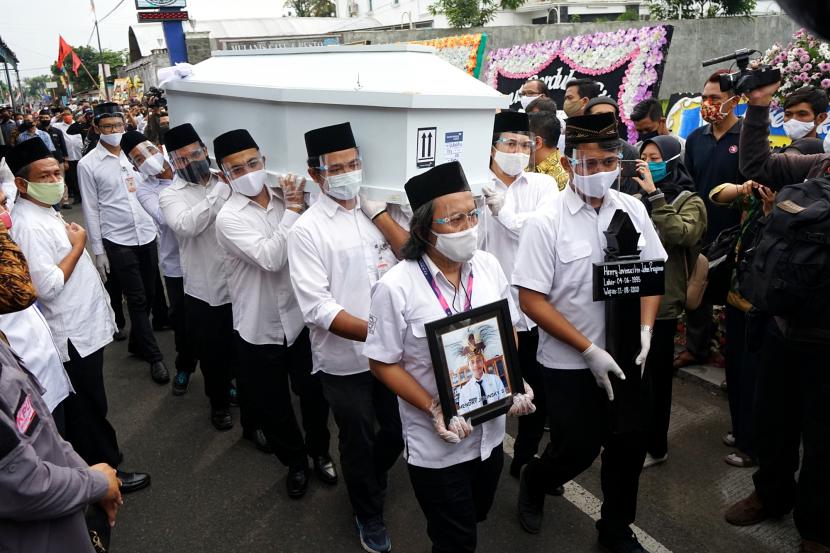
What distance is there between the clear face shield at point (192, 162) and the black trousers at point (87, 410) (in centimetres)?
124

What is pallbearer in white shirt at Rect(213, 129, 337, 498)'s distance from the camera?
323cm

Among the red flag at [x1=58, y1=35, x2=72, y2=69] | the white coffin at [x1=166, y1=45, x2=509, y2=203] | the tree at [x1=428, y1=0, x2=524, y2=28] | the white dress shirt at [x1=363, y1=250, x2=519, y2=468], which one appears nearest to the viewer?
the white dress shirt at [x1=363, y1=250, x2=519, y2=468]

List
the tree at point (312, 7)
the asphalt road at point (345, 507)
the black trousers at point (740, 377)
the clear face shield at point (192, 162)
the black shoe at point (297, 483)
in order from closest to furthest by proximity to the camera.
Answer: the asphalt road at point (345, 507) → the black trousers at point (740, 377) → the black shoe at point (297, 483) → the clear face shield at point (192, 162) → the tree at point (312, 7)

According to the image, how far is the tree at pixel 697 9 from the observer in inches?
925

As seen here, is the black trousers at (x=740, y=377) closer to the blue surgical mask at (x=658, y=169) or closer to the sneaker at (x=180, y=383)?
the blue surgical mask at (x=658, y=169)

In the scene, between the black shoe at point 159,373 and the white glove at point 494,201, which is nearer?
the white glove at point 494,201

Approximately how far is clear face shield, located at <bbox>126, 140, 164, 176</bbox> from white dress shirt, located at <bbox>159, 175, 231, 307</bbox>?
83cm

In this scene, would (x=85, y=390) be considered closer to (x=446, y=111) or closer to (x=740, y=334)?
(x=446, y=111)

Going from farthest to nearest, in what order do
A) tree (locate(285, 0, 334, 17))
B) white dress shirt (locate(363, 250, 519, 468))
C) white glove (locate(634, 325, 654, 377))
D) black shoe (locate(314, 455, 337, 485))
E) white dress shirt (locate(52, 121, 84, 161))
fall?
tree (locate(285, 0, 334, 17))
white dress shirt (locate(52, 121, 84, 161))
black shoe (locate(314, 455, 337, 485))
white glove (locate(634, 325, 654, 377))
white dress shirt (locate(363, 250, 519, 468))

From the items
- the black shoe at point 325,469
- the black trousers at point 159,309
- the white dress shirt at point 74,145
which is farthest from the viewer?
the white dress shirt at point 74,145

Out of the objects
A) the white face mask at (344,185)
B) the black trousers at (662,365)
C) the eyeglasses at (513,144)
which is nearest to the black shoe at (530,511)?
the black trousers at (662,365)

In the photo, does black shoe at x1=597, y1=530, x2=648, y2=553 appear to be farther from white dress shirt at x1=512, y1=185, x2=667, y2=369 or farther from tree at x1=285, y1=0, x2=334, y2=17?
tree at x1=285, y1=0, x2=334, y2=17

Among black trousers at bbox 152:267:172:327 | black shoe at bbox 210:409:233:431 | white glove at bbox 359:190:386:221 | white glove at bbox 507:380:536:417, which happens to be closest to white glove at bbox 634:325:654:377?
white glove at bbox 507:380:536:417

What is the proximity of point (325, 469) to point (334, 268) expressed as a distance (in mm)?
1422
